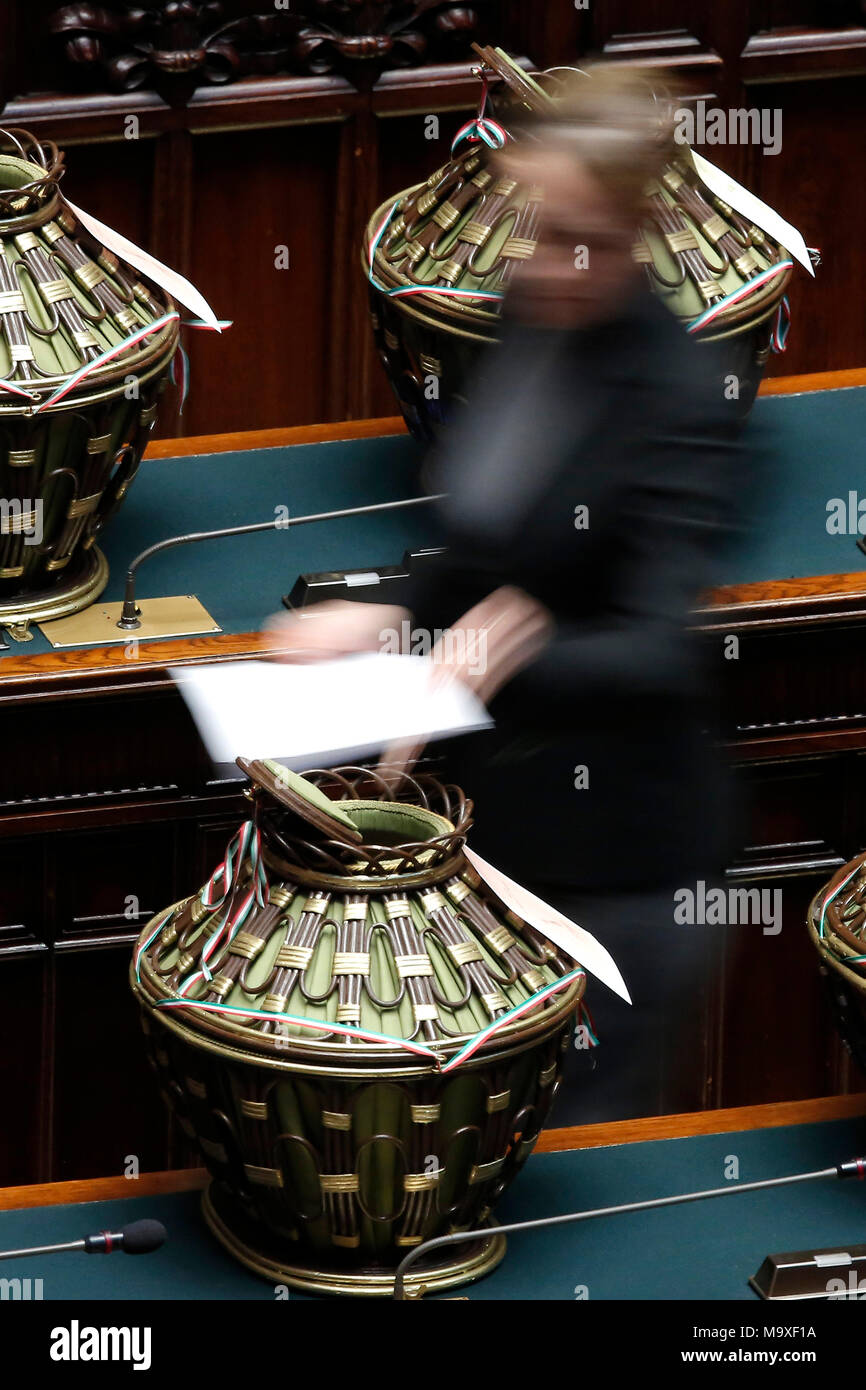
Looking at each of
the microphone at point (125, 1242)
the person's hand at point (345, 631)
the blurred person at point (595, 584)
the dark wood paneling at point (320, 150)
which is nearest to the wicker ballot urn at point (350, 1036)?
the microphone at point (125, 1242)

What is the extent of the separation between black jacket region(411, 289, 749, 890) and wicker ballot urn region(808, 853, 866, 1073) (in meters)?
0.19

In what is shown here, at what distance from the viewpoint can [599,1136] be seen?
2.74 m

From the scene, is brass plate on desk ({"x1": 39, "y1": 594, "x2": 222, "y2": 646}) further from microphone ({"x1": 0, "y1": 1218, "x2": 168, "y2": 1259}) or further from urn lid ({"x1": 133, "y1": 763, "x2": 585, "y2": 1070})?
microphone ({"x1": 0, "y1": 1218, "x2": 168, "y2": 1259})

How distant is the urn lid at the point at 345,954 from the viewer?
231 centimetres

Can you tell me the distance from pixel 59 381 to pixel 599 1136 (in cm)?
110

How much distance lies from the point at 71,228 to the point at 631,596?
3.05 feet

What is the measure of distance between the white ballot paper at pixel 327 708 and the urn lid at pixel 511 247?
702mm

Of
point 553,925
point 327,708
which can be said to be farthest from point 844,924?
point 327,708

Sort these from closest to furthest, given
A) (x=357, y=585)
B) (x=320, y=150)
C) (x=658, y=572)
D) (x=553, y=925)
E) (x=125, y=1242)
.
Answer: (x=125, y=1242), (x=553, y=925), (x=658, y=572), (x=357, y=585), (x=320, y=150)

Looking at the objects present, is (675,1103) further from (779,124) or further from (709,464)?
(779,124)

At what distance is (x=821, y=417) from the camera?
3910 mm

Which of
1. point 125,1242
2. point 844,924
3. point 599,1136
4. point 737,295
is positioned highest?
point 737,295

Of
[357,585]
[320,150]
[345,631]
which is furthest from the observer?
[320,150]

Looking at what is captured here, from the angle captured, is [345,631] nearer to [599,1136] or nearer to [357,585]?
[357,585]
